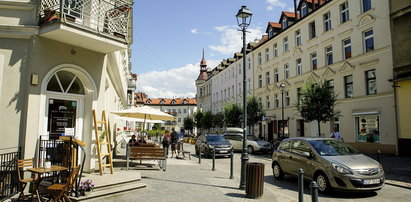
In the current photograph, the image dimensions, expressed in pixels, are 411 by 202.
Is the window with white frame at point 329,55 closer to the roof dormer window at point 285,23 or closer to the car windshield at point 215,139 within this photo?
the roof dormer window at point 285,23

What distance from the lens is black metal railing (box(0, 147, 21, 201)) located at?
7.09 m

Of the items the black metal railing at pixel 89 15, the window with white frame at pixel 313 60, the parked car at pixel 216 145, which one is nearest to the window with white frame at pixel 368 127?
the window with white frame at pixel 313 60

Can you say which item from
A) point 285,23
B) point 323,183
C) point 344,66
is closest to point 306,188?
point 323,183

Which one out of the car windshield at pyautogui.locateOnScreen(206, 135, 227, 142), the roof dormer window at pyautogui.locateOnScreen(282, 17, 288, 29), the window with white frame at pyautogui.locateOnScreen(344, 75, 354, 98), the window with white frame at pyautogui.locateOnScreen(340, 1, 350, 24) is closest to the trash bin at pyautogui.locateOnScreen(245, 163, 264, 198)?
the car windshield at pyautogui.locateOnScreen(206, 135, 227, 142)

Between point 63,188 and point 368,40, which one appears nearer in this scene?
point 63,188

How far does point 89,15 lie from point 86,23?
333 millimetres

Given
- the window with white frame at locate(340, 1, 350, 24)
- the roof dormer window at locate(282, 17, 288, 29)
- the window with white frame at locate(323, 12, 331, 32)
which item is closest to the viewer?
the window with white frame at locate(340, 1, 350, 24)

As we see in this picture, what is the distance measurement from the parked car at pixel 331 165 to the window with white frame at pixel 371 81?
44.3ft

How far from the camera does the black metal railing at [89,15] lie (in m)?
7.99

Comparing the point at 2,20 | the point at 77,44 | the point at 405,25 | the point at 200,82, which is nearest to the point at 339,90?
the point at 405,25

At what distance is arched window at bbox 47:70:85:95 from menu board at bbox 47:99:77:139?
358 millimetres

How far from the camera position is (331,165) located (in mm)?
8242

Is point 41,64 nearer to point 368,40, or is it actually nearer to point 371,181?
point 371,181

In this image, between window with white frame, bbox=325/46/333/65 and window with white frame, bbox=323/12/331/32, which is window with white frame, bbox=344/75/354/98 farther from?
window with white frame, bbox=323/12/331/32
